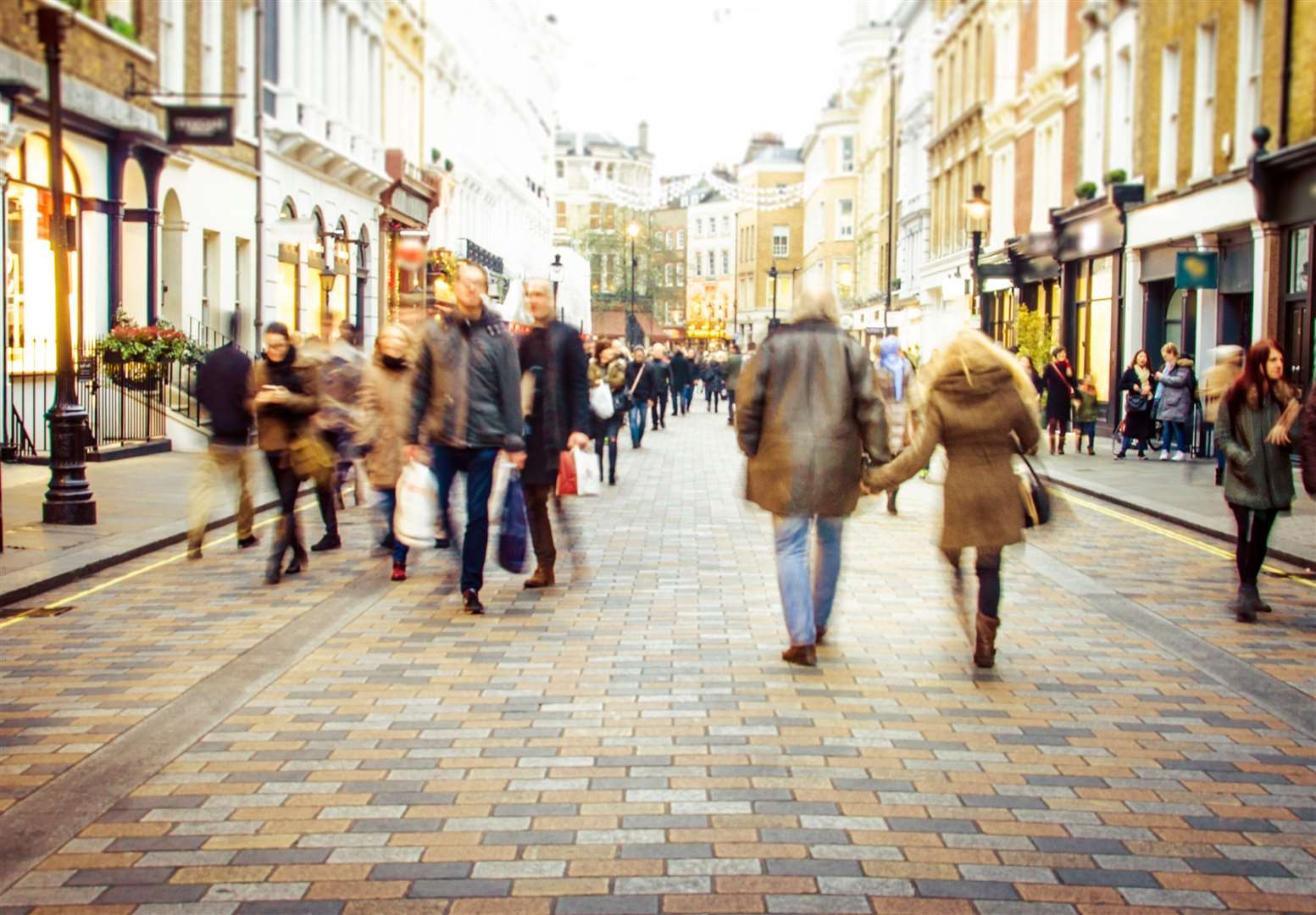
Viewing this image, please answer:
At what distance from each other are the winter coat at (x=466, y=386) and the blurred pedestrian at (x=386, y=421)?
144cm

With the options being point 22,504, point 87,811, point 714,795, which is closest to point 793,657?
point 714,795

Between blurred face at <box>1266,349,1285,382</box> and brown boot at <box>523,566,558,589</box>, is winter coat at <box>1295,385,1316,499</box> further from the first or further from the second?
brown boot at <box>523,566,558,589</box>

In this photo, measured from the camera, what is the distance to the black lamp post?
12734 millimetres

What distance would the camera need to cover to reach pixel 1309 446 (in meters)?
9.19

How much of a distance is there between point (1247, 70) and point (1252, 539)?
1604 cm

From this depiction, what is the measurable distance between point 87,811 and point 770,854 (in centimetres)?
226

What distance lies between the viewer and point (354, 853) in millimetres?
4703

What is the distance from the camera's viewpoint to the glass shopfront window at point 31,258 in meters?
19.3

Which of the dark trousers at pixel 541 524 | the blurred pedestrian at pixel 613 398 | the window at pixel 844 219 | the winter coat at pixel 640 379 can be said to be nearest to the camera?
the dark trousers at pixel 541 524

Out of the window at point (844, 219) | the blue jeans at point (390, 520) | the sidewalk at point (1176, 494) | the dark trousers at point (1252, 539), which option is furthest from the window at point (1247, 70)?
the window at point (844, 219)

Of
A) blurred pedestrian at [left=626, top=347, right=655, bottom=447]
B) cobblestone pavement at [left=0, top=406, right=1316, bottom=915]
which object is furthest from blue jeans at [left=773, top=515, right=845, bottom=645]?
blurred pedestrian at [left=626, top=347, right=655, bottom=447]

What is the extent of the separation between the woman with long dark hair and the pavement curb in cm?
118

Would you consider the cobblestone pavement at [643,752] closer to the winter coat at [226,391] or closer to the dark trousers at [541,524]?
the dark trousers at [541,524]

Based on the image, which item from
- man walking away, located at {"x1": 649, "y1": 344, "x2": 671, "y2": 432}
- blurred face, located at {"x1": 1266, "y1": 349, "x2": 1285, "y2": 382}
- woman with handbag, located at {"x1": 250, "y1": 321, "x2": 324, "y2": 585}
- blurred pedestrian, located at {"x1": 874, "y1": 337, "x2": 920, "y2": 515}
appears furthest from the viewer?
man walking away, located at {"x1": 649, "y1": 344, "x2": 671, "y2": 432}
